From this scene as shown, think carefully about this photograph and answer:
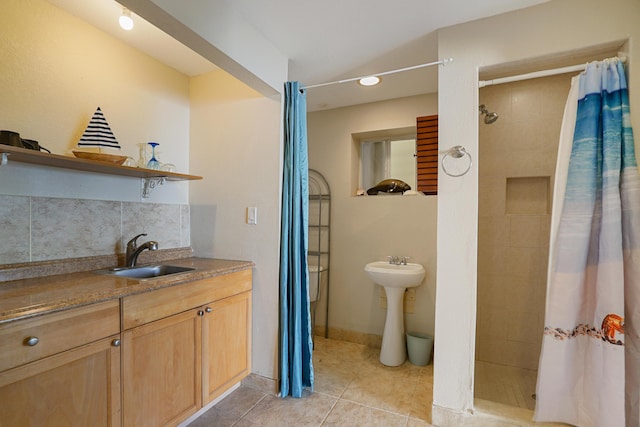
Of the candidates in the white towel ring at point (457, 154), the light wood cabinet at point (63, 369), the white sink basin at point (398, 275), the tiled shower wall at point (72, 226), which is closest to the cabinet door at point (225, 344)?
the light wood cabinet at point (63, 369)

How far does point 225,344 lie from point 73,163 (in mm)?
1315

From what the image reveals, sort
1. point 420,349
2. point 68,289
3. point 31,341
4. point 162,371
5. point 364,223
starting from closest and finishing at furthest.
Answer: point 31,341, point 68,289, point 162,371, point 420,349, point 364,223

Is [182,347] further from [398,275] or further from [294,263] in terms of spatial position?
[398,275]

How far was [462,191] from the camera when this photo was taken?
1.62 meters

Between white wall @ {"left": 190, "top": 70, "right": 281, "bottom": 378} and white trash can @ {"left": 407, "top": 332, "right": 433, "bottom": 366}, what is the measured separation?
116 centimetres

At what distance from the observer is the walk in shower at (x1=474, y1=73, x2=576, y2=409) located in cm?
220

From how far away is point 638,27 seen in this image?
1.33 metres

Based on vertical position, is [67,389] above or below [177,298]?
below

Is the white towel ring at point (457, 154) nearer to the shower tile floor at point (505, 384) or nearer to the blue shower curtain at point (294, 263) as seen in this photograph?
the blue shower curtain at point (294, 263)

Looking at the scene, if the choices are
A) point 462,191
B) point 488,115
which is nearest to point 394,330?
point 462,191

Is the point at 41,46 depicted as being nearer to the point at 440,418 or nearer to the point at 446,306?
the point at 446,306

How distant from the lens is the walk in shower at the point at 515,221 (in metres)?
2.20

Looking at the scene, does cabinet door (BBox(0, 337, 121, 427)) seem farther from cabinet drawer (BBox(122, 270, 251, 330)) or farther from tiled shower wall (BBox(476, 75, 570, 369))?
tiled shower wall (BBox(476, 75, 570, 369))

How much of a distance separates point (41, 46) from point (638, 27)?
296 cm
